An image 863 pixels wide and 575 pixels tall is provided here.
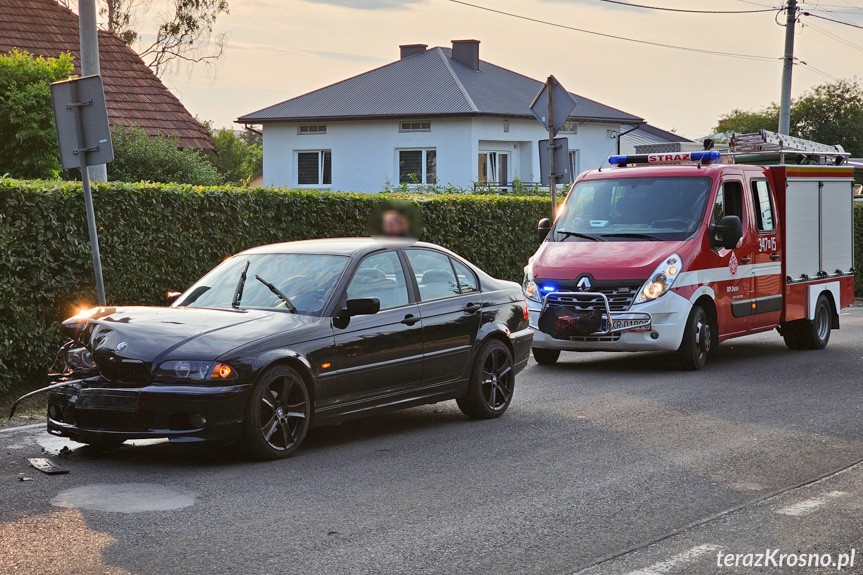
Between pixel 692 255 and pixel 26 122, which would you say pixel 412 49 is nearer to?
pixel 26 122

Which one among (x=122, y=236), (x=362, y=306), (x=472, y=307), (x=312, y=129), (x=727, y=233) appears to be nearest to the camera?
(x=362, y=306)

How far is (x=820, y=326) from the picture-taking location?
15.6m

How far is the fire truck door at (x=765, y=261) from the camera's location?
14102mm

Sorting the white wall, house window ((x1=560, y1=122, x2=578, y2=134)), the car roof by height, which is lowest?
the car roof

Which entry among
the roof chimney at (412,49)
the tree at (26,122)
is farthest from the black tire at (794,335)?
the roof chimney at (412,49)

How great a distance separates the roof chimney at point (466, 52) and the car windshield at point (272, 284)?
37593mm

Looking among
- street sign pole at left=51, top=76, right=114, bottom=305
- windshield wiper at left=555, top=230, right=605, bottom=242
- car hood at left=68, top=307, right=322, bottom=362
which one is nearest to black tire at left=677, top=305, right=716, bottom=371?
windshield wiper at left=555, top=230, right=605, bottom=242

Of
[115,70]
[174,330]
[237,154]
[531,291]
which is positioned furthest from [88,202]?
[237,154]

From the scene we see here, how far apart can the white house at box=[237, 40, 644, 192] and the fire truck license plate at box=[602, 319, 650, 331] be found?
26763 millimetres

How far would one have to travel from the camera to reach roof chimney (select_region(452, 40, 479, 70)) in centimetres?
4578

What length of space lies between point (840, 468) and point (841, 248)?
890 centimetres

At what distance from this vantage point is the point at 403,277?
9.16 meters

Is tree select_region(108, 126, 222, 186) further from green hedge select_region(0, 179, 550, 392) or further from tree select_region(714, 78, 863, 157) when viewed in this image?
tree select_region(714, 78, 863, 157)

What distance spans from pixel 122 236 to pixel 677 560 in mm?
→ 8090
